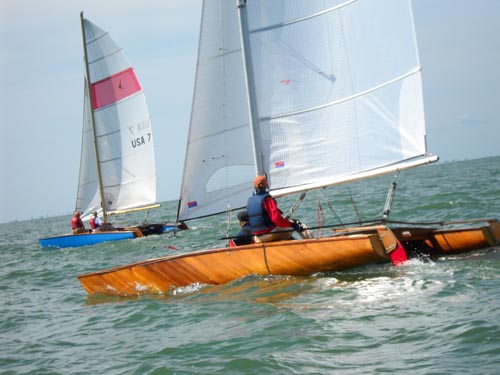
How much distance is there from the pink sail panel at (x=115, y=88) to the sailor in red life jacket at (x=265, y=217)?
15037mm

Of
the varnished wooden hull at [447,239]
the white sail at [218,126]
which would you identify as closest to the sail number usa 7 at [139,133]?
the white sail at [218,126]

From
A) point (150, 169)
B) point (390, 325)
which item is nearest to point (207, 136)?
point (390, 325)

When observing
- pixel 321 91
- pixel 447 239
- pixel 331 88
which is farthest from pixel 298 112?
pixel 447 239

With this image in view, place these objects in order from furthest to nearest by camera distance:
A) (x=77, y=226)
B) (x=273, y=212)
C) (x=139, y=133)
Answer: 1. (x=139, y=133)
2. (x=77, y=226)
3. (x=273, y=212)

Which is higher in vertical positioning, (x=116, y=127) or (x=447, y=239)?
(x=116, y=127)

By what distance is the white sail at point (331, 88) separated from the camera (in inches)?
382

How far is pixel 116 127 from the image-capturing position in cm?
2381

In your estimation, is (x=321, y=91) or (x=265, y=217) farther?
(x=321, y=91)

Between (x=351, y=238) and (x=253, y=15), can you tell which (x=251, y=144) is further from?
(x=351, y=238)

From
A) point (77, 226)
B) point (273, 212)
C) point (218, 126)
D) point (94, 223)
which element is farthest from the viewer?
point (94, 223)

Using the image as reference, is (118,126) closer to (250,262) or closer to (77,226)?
(77,226)

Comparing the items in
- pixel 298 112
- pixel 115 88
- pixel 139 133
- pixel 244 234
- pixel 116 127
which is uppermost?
pixel 115 88

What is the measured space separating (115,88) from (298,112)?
1473cm

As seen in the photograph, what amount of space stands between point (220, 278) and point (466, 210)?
817 centimetres
